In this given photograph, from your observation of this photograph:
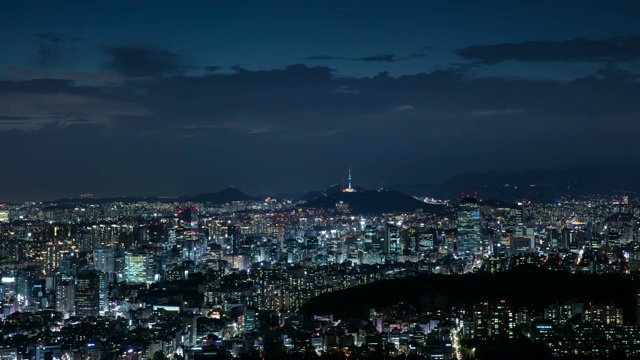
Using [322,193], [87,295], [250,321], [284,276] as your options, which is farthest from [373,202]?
[250,321]

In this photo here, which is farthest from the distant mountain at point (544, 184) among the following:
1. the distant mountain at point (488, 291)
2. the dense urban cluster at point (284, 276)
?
the distant mountain at point (488, 291)

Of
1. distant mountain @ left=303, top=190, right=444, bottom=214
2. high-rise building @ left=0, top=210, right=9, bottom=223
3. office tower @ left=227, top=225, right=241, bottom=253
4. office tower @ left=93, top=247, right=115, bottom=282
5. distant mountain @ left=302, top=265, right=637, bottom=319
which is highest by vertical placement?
distant mountain @ left=303, top=190, right=444, bottom=214

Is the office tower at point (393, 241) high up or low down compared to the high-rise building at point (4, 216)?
down

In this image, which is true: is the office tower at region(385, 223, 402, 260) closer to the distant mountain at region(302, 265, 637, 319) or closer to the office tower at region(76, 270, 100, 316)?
the distant mountain at region(302, 265, 637, 319)

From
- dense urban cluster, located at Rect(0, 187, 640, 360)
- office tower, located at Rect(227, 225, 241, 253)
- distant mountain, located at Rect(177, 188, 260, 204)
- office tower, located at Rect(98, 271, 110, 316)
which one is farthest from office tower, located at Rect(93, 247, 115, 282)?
distant mountain, located at Rect(177, 188, 260, 204)

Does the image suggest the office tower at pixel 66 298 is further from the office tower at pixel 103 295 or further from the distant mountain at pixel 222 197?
the distant mountain at pixel 222 197

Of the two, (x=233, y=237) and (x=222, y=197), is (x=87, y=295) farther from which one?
(x=222, y=197)
